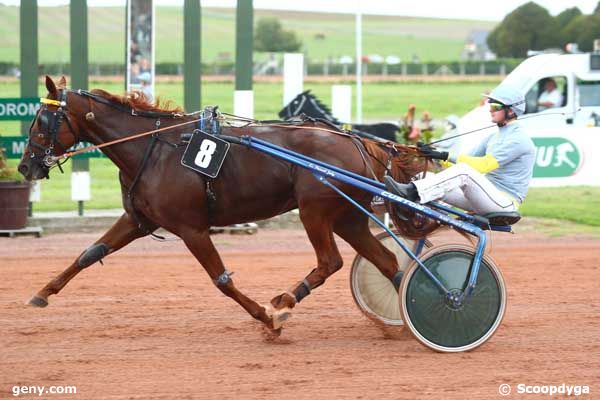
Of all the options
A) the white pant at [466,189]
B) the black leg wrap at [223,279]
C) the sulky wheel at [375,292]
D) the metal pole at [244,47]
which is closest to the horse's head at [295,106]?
the metal pole at [244,47]

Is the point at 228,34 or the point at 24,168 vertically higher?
the point at 228,34

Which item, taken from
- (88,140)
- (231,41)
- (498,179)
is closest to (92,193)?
(88,140)

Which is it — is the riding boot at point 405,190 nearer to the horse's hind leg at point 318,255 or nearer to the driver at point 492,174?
the driver at point 492,174

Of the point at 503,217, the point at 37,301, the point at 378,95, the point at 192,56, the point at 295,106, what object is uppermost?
the point at 192,56

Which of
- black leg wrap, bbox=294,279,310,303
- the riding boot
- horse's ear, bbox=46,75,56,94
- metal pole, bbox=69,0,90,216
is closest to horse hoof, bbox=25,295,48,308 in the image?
horse's ear, bbox=46,75,56,94

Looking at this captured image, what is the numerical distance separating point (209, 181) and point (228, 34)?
210 feet

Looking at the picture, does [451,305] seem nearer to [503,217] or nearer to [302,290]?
[503,217]

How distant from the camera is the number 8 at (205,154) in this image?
6.52m

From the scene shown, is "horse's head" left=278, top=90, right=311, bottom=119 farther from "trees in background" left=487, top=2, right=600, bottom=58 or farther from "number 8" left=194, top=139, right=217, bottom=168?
"trees in background" left=487, top=2, right=600, bottom=58

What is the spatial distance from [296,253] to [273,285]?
6.59 ft

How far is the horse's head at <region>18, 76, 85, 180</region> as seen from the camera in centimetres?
670

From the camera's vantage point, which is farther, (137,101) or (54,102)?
(137,101)

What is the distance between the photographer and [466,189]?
20.8 feet

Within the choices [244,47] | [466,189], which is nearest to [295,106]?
[244,47]
